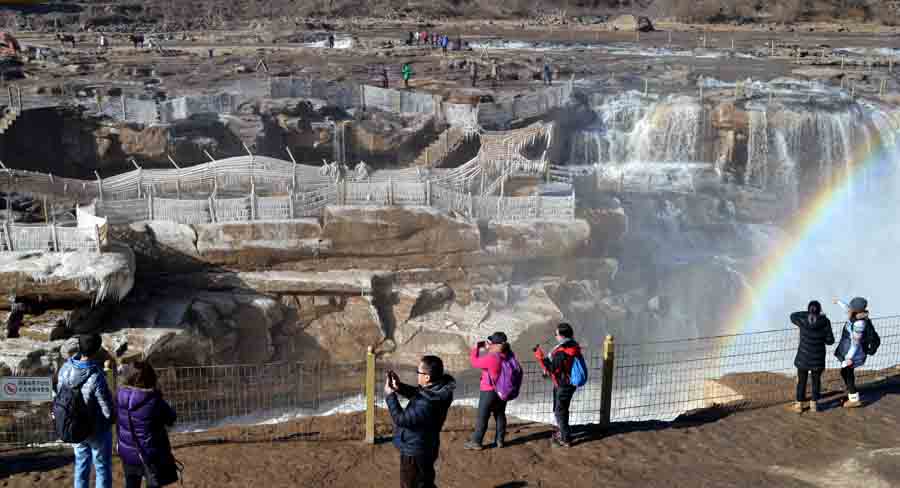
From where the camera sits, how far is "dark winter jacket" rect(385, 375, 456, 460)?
5.94 meters

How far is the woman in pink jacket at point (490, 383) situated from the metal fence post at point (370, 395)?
2.89 feet

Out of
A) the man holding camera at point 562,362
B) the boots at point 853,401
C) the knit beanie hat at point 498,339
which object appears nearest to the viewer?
the knit beanie hat at point 498,339

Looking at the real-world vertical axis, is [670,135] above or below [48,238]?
above

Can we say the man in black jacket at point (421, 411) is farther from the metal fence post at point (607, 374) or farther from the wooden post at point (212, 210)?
the wooden post at point (212, 210)

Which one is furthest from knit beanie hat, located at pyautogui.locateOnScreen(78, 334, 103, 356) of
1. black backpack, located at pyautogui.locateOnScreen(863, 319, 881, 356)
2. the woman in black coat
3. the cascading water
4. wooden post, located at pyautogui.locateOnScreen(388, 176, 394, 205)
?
the cascading water

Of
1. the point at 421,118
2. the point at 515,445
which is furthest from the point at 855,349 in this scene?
the point at 421,118

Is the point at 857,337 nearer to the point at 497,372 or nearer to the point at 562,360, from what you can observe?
the point at 562,360

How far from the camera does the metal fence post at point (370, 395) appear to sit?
25.3 feet

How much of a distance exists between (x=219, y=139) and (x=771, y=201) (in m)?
15.3

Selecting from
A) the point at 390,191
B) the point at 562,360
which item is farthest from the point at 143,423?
the point at 390,191

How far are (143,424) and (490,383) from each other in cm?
300

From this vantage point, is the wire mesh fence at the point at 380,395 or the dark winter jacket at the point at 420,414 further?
the wire mesh fence at the point at 380,395

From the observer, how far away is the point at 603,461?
311 inches

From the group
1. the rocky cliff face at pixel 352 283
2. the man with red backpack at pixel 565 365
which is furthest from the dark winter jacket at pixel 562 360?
the rocky cliff face at pixel 352 283
